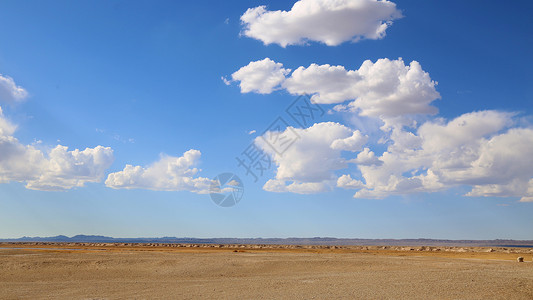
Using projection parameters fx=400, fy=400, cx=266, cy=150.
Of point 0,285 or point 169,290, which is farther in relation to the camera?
point 0,285

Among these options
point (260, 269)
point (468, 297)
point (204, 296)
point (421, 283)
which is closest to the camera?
point (468, 297)

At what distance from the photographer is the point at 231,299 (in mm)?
19672

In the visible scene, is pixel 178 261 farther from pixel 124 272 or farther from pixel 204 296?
pixel 204 296

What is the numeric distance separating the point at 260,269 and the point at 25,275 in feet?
65.6

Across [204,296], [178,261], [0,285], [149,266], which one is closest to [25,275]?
[0,285]

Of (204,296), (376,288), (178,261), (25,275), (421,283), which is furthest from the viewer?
(178,261)

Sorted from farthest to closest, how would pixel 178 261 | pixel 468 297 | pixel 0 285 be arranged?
1. pixel 178 261
2. pixel 0 285
3. pixel 468 297

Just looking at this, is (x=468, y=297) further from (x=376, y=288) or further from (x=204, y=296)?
(x=204, y=296)

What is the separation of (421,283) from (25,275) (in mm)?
31083

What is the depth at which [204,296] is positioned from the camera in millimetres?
20734

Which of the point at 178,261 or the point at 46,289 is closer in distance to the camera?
the point at 46,289

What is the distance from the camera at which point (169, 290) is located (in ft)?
77.1

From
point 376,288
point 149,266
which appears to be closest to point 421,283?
point 376,288

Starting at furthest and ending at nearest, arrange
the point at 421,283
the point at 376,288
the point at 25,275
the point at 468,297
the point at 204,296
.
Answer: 1. the point at 25,275
2. the point at 421,283
3. the point at 376,288
4. the point at 204,296
5. the point at 468,297
